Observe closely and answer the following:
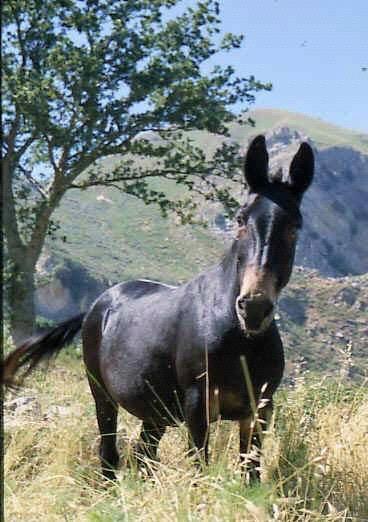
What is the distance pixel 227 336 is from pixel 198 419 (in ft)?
1.63

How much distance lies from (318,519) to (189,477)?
0.72 metres

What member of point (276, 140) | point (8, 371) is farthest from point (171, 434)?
point (276, 140)

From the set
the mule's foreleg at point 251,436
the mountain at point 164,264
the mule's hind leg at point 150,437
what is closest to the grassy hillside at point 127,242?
the mountain at point 164,264

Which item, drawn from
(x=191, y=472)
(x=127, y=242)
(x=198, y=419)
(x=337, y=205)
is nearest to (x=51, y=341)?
(x=198, y=419)

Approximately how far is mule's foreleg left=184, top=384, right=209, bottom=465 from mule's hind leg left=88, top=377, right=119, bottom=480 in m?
1.27

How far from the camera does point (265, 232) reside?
3693 millimetres

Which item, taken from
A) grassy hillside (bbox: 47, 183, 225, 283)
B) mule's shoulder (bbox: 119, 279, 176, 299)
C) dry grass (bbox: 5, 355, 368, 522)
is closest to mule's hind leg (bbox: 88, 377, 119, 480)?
dry grass (bbox: 5, 355, 368, 522)

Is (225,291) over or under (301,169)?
under

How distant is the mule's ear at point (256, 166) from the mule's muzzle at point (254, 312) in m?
0.79

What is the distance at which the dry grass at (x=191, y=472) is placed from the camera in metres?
3.46

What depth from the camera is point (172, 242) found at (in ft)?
347

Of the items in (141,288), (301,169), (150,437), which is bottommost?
(150,437)

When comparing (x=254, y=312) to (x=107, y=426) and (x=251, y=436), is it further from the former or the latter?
(x=107, y=426)

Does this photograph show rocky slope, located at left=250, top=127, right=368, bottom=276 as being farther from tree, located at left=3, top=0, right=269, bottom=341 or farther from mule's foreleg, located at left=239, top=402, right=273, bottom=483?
mule's foreleg, located at left=239, top=402, right=273, bottom=483
